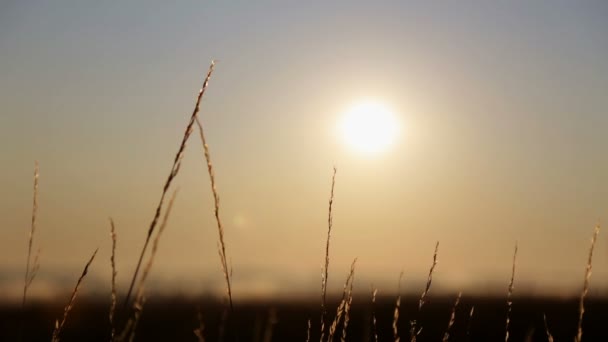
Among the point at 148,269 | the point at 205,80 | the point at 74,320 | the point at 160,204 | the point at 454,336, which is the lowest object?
the point at 74,320

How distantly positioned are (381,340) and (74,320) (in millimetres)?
9487

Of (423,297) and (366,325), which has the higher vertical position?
(423,297)

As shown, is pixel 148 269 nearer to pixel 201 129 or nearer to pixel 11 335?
pixel 201 129

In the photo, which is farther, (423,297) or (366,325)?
(366,325)

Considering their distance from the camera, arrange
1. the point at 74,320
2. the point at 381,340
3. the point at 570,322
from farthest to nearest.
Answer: the point at 74,320
the point at 570,322
the point at 381,340

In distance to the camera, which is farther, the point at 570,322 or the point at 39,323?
the point at 39,323

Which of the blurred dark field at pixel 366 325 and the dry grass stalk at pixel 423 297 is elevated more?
the dry grass stalk at pixel 423 297

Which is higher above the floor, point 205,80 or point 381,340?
point 205,80

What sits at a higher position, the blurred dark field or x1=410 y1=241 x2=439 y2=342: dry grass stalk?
x1=410 y1=241 x2=439 y2=342: dry grass stalk

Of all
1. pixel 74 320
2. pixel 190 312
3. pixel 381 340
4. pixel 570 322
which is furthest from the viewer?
pixel 190 312

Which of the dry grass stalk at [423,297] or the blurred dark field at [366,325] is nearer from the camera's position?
the dry grass stalk at [423,297]

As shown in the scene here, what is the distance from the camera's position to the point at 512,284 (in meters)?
2.65

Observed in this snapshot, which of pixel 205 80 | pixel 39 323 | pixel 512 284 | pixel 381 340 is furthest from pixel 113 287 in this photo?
pixel 39 323

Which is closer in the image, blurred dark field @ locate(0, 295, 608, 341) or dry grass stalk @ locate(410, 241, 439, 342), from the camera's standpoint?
dry grass stalk @ locate(410, 241, 439, 342)
